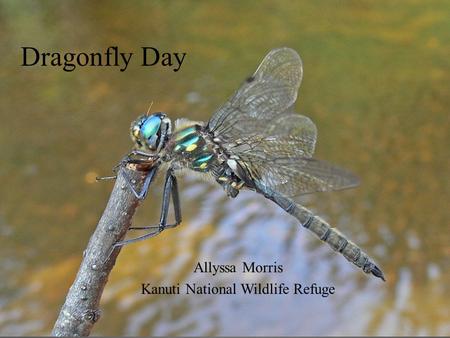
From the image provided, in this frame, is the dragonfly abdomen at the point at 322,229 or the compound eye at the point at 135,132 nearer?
the compound eye at the point at 135,132

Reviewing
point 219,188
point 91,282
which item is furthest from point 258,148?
point 219,188

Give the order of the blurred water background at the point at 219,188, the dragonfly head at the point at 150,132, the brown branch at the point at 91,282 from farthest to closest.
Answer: the blurred water background at the point at 219,188 → the dragonfly head at the point at 150,132 → the brown branch at the point at 91,282

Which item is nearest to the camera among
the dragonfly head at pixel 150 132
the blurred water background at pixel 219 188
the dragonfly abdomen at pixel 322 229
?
the dragonfly head at pixel 150 132

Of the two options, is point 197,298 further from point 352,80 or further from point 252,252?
point 352,80

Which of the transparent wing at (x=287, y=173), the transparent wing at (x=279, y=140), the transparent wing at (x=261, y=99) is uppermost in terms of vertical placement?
the transparent wing at (x=261, y=99)

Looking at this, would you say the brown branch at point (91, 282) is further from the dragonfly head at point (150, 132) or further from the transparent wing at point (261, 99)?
the transparent wing at point (261, 99)

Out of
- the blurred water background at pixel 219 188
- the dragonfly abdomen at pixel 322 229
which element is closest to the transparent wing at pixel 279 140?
the dragonfly abdomen at pixel 322 229

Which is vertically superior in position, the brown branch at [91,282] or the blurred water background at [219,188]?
the blurred water background at [219,188]

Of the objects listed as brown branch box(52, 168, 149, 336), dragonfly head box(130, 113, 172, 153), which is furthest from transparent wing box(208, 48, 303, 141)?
brown branch box(52, 168, 149, 336)
